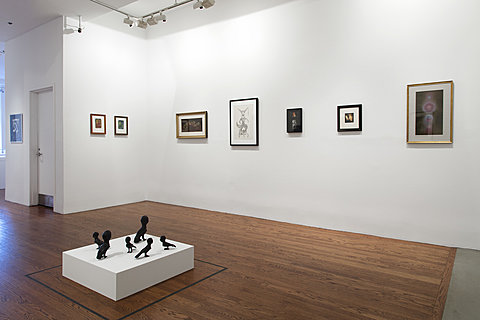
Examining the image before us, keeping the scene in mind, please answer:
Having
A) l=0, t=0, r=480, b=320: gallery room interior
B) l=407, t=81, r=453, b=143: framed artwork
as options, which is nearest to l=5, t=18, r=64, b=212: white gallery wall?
l=0, t=0, r=480, b=320: gallery room interior

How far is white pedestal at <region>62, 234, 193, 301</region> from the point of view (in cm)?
288

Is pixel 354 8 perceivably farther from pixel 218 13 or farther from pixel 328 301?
pixel 328 301

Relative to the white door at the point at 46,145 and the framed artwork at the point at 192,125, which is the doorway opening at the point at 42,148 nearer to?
the white door at the point at 46,145

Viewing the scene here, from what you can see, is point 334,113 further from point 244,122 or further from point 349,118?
point 244,122

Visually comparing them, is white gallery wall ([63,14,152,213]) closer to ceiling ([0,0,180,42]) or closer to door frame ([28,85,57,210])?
ceiling ([0,0,180,42])

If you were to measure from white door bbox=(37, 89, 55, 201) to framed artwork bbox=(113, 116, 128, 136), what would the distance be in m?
1.22

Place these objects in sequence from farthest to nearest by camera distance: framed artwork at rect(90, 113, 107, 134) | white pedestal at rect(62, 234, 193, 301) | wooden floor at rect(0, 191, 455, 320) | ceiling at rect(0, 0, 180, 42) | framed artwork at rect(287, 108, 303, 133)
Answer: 1. framed artwork at rect(90, 113, 107, 134)
2. ceiling at rect(0, 0, 180, 42)
3. framed artwork at rect(287, 108, 303, 133)
4. white pedestal at rect(62, 234, 193, 301)
5. wooden floor at rect(0, 191, 455, 320)

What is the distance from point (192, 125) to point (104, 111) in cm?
184

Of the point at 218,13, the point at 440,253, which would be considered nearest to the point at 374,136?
the point at 440,253

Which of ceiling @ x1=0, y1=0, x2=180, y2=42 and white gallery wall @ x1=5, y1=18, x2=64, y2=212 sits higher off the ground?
ceiling @ x1=0, y1=0, x2=180, y2=42

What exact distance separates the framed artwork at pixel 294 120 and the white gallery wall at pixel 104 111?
3687 mm

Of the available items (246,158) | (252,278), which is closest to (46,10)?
(246,158)

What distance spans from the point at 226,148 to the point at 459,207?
3.87 meters

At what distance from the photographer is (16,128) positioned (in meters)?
7.38
